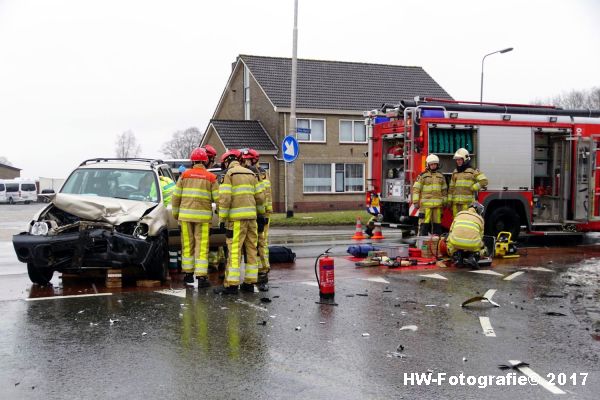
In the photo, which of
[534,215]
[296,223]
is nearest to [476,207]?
[534,215]

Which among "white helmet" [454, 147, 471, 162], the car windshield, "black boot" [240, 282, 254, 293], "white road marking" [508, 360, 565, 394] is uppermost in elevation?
"white helmet" [454, 147, 471, 162]

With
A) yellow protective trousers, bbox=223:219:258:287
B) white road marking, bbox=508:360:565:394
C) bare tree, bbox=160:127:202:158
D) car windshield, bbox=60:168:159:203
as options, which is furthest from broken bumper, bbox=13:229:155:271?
bare tree, bbox=160:127:202:158

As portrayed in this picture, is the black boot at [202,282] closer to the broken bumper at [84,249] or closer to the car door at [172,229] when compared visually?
the broken bumper at [84,249]

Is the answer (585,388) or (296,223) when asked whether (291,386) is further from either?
(296,223)

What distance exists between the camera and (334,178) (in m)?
31.9

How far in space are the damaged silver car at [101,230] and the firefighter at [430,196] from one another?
4741mm

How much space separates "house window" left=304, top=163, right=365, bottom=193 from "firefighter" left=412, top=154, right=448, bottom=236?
1943cm

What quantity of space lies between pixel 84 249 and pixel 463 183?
6954 mm

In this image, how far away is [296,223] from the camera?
20.8m

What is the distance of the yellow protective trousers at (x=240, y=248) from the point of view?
8.16m

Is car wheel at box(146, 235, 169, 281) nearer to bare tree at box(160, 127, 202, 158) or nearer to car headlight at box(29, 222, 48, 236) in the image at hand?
car headlight at box(29, 222, 48, 236)

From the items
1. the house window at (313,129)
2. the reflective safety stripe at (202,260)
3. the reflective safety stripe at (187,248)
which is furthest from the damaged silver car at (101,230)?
the house window at (313,129)

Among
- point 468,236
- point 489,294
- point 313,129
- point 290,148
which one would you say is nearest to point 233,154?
point 489,294

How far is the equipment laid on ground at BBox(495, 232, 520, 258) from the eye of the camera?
12.1 m
